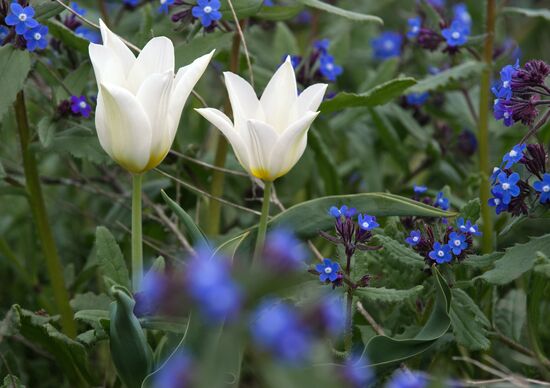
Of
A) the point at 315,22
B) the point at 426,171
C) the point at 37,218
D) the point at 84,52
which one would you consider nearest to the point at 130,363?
the point at 37,218

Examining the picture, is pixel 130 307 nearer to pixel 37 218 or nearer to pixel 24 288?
pixel 37 218

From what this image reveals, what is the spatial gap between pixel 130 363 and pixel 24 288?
3.38 ft

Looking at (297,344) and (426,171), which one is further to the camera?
(426,171)

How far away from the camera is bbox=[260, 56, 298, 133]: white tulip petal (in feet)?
4.34

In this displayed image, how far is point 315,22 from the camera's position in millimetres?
2697

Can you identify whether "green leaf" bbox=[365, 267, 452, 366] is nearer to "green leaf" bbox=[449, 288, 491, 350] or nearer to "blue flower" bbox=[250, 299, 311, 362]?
"green leaf" bbox=[449, 288, 491, 350]

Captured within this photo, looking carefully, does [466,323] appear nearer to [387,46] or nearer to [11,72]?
[11,72]

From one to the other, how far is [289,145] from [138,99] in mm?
222

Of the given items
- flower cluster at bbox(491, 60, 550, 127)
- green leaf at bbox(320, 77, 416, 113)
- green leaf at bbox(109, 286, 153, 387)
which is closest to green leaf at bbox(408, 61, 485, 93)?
green leaf at bbox(320, 77, 416, 113)

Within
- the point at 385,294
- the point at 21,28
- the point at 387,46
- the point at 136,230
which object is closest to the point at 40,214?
the point at 21,28

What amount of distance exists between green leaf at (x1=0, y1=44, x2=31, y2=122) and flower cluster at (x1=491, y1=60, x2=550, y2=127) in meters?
0.84

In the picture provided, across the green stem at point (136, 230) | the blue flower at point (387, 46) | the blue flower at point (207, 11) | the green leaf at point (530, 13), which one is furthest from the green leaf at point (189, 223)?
the blue flower at point (387, 46)

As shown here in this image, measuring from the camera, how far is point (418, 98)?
7.55 feet

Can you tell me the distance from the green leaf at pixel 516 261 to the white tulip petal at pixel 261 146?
43 centimetres
